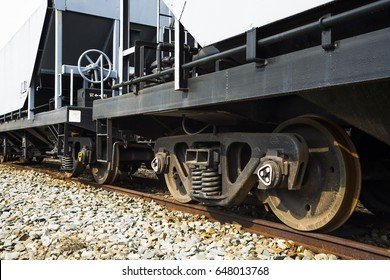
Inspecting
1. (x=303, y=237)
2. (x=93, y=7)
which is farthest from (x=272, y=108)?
(x=93, y=7)

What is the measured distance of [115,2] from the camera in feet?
26.6

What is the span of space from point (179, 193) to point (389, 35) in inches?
124

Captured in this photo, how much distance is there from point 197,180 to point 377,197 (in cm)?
176

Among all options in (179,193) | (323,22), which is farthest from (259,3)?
(179,193)

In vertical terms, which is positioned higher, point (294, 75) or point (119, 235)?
point (294, 75)

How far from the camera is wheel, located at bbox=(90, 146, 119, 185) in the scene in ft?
19.7

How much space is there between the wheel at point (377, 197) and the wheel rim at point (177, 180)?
1.84 meters

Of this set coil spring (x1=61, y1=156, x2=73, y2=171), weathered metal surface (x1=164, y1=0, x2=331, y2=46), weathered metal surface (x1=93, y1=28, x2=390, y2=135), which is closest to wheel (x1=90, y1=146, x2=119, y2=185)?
coil spring (x1=61, y1=156, x2=73, y2=171)

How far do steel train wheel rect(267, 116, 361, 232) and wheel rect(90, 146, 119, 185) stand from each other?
3128 millimetres

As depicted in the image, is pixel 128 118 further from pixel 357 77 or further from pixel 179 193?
pixel 357 77

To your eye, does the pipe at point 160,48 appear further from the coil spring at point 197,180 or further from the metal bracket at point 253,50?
the metal bracket at point 253,50

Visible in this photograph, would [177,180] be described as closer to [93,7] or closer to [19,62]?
[93,7]

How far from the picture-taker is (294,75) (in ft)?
8.64

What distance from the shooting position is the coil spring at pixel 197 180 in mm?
4000
